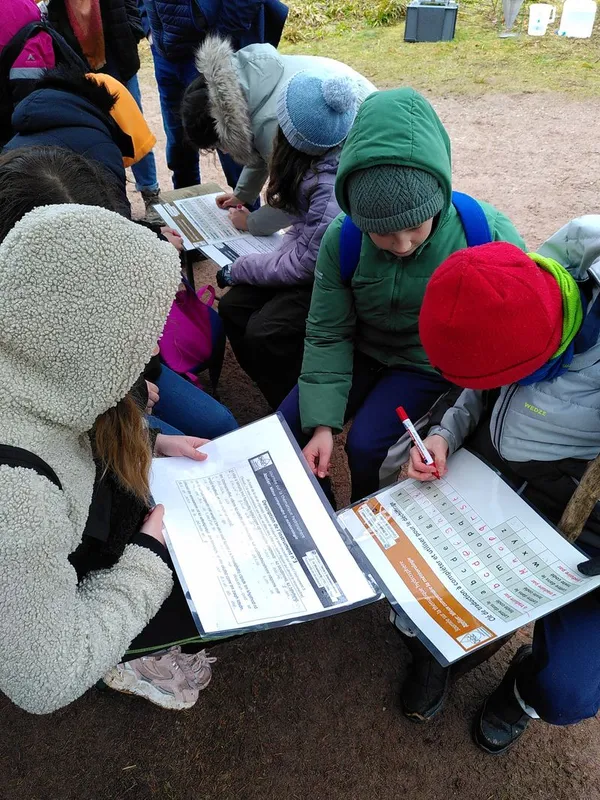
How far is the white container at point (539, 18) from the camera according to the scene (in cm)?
654

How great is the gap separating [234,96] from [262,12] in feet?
3.71

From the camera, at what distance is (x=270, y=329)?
216 centimetres

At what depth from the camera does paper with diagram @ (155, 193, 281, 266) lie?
2.40m

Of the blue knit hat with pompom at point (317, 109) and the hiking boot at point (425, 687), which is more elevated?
the blue knit hat with pompom at point (317, 109)

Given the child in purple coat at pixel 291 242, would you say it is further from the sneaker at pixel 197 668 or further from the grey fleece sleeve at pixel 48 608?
the grey fleece sleeve at pixel 48 608

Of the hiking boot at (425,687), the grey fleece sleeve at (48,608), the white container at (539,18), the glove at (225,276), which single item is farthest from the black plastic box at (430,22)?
the grey fleece sleeve at (48,608)

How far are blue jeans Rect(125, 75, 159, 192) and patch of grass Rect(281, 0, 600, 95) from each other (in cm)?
285

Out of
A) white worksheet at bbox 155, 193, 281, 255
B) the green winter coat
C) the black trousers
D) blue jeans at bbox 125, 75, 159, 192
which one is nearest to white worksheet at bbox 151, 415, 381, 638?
the green winter coat

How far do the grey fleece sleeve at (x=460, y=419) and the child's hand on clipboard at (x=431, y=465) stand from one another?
0.8 inches

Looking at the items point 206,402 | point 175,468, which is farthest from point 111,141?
point 175,468

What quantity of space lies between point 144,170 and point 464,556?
336 centimetres

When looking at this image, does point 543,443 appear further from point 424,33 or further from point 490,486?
point 424,33

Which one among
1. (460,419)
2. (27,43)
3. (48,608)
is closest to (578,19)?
(27,43)

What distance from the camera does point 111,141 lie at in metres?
1.98
